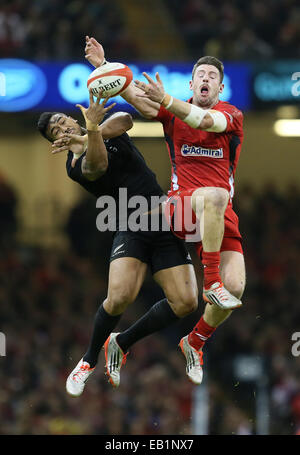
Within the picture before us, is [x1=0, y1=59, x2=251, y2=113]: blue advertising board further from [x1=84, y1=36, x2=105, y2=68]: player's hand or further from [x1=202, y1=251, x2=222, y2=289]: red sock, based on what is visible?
[x1=202, y1=251, x2=222, y2=289]: red sock

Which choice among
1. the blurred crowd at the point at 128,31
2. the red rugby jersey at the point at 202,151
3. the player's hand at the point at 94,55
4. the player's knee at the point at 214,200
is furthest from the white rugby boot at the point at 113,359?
the blurred crowd at the point at 128,31

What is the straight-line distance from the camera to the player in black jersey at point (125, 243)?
848cm

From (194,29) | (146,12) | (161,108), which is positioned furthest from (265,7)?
(161,108)

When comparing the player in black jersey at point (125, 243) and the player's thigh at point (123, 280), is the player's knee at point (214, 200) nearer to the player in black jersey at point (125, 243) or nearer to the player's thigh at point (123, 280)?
the player in black jersey at point (125, 243)

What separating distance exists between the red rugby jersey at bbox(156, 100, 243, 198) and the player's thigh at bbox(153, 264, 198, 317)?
731 mm

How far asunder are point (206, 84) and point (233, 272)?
5.31 feet

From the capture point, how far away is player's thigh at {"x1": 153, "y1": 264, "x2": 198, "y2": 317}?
8547 millimetres

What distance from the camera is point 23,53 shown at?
52.5 feet

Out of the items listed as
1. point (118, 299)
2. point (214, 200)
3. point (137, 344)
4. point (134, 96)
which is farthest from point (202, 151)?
point (137, 344)

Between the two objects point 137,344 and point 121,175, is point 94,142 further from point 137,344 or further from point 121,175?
point 137,344

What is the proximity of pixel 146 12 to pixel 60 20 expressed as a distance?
11.4 feet

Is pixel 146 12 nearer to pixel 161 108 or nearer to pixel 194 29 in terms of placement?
pixel 194 29

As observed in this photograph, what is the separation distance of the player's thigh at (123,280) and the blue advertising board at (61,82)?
23.6 ft

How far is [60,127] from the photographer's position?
8641 millimetres
